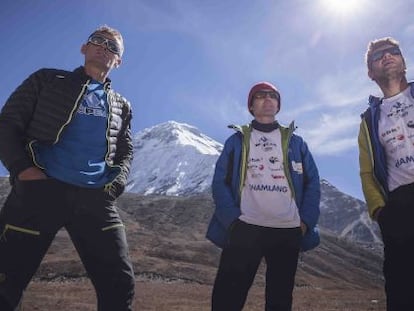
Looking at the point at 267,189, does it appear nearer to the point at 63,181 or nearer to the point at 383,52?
the point at 383,52

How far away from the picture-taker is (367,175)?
4.61m

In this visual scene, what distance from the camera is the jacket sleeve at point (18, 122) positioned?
3.85 meters

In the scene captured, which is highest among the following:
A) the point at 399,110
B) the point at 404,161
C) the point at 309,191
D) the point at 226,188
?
the point at 399,110

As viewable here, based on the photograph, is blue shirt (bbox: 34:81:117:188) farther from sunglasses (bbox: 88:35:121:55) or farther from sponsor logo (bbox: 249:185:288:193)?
sponsor logo (bbox: 249:185:288:193)

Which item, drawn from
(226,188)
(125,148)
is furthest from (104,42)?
(226,188)

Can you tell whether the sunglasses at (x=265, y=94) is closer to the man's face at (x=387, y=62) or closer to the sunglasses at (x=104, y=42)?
the man's face at (x=387, y=62)

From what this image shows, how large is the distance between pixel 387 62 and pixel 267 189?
184cm

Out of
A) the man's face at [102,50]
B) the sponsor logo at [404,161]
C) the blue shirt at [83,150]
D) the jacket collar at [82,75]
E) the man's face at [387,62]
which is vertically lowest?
the blue shirt at [83,150]

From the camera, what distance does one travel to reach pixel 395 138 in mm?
4473

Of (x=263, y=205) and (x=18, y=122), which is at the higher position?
(x=18, y=122)

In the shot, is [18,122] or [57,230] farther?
[18,122]

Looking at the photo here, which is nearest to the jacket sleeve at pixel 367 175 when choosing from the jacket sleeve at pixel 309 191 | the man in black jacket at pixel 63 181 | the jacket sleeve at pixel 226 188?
the jacket sleeve at pixel 309 191

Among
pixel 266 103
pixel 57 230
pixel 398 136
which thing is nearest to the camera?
pixel 57 230

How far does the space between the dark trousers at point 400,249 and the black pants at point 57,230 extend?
2.35m
